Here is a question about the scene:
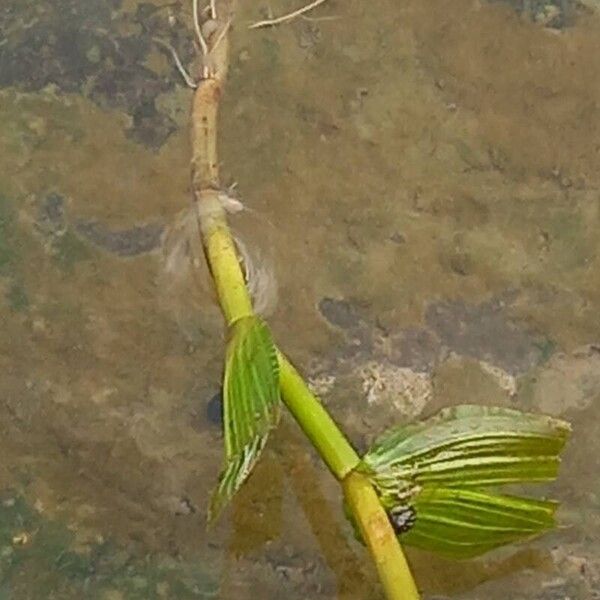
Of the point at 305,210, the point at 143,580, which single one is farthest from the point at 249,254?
the point at 143,580

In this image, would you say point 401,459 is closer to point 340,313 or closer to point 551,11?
point 340,313

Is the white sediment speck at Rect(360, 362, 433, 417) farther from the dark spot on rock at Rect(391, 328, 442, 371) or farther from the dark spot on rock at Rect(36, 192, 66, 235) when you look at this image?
the dark spot on rock at Rect(36, 192, 66, 235)

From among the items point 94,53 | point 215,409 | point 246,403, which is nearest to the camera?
point 246,403

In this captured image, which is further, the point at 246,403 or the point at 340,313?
the point at 340,313

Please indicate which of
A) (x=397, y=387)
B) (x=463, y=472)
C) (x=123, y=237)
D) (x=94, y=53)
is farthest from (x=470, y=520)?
(x=94, y=53)

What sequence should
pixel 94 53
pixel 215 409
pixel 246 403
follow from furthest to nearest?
pixel 94 53 < pixel 215 409 < pixel 246 403

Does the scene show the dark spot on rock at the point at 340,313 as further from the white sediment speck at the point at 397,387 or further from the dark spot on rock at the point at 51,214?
the dark spot on rock at the point at 51,214
